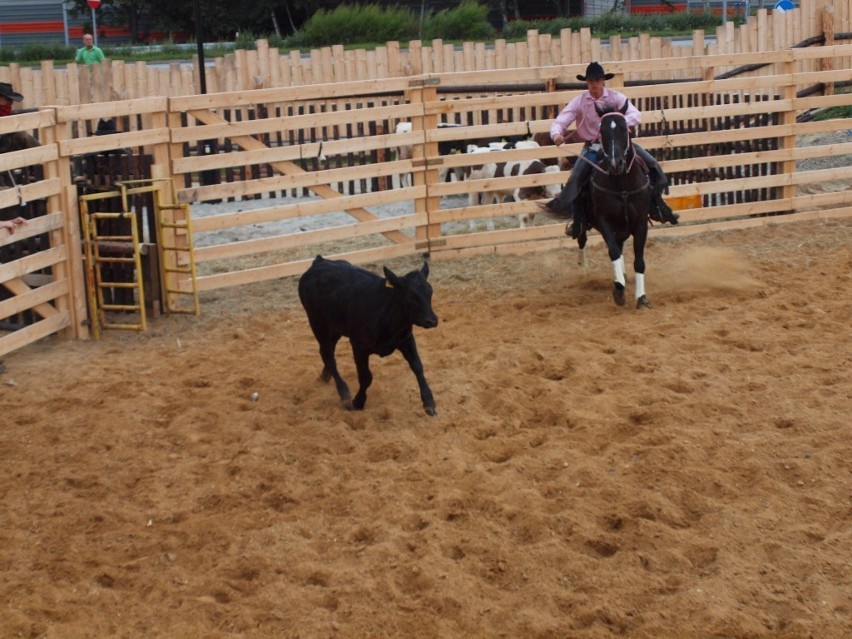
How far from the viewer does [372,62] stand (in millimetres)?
20328

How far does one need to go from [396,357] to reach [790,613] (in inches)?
179

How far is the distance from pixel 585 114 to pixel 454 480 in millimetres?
5619

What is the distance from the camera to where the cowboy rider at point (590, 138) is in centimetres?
1055

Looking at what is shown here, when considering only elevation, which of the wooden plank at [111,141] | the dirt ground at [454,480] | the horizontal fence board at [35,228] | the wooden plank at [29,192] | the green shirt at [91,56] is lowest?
the dirt ground at [454,480]

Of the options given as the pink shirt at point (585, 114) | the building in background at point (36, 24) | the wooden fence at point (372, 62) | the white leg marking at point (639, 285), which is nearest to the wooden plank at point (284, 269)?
the pink shirt at point (585, 114)

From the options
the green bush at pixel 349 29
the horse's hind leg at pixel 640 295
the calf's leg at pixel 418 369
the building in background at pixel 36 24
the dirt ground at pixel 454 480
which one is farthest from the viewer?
the building in background at pixel 36 24

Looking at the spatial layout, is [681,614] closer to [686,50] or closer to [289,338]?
[289,338]

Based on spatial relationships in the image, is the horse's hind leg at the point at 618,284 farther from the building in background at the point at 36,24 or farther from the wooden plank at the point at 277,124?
the building in background at the point at 36,24

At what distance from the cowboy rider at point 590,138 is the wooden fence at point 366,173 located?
107 centimetres

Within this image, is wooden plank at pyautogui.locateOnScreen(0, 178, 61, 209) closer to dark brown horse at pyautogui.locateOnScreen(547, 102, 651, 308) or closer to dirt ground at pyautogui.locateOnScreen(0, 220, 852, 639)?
dirt ground at pyautogui.locateOnScreen(0, 220, 852, 639)

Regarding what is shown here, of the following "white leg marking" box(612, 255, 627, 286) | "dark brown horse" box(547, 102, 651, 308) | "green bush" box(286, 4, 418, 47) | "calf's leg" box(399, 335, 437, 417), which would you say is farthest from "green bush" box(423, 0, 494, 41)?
"calf's leg" box(399, 335, 437, 417)

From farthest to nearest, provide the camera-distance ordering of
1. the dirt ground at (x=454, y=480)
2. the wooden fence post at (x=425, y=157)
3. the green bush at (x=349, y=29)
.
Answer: the green bush at (x=349, y=29) < the wooden fence post at (x=425, y=157) < the dirt ground at (x=454, y=480)

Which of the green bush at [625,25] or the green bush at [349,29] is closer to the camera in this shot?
the green bush at [349,29]

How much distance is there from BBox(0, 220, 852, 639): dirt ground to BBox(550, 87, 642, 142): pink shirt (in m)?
1.84
